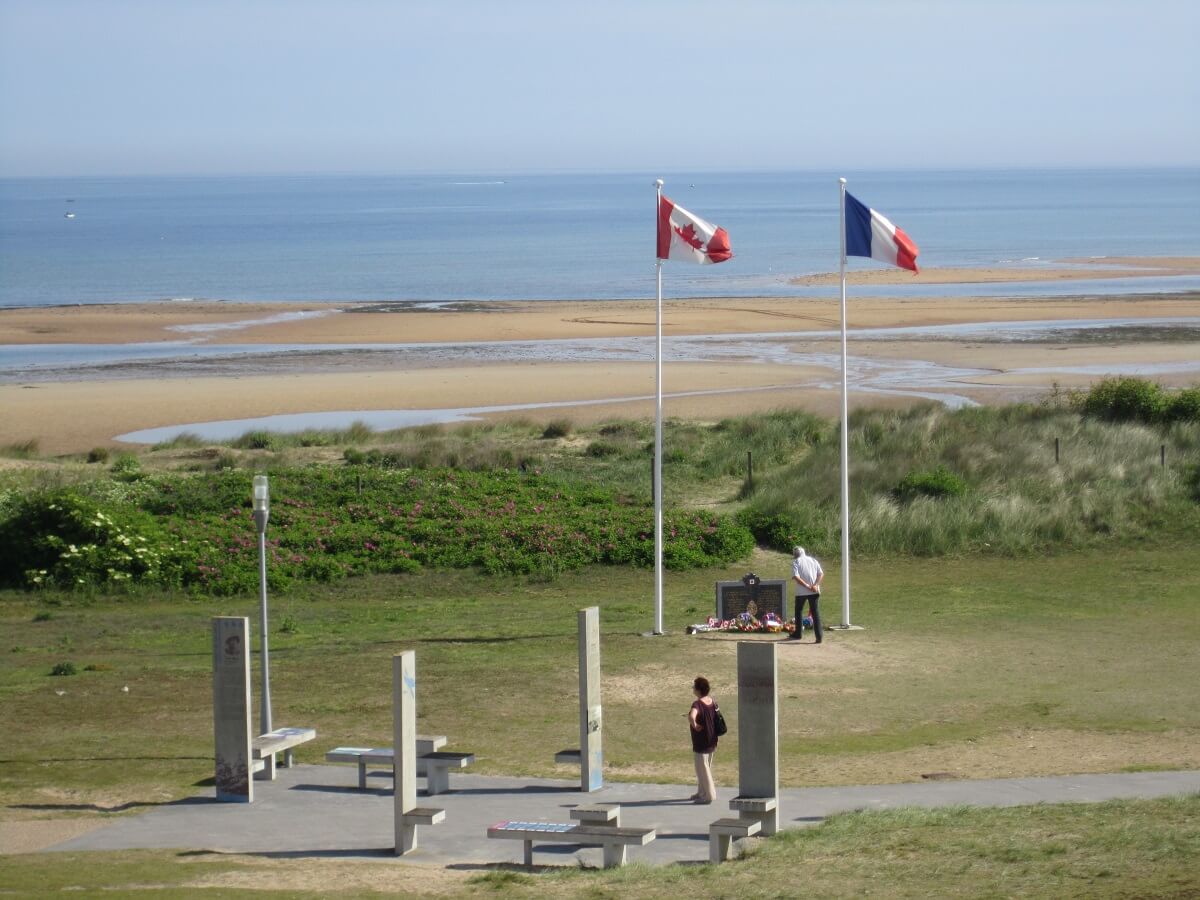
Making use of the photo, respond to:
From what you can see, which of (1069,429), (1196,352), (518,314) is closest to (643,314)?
(518,314)

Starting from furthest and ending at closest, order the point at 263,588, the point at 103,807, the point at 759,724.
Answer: the point at 263,588
the point at 103,807
the point at 759,724

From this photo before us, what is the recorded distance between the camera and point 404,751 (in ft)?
42.9

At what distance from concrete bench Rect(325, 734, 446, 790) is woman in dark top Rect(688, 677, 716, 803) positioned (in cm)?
261

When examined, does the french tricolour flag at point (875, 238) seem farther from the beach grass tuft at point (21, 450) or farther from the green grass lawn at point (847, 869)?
the beach grass tuft at point (21, 450)

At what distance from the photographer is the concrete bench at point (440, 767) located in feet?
48.1

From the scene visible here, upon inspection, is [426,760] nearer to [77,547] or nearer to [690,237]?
[690,237]

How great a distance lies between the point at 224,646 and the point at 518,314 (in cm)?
6704

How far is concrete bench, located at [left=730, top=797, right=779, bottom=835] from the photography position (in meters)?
12.7

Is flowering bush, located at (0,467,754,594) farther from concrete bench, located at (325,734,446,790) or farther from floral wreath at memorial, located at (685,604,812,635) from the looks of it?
concrete bench, located at (325,734,446,790)

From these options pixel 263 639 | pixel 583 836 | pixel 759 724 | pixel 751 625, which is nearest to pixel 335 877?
pixel 583 836

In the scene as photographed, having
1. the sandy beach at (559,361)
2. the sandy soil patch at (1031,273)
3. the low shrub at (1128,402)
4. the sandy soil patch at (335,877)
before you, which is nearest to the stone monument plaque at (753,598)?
the sandy soil patch at (335,877)

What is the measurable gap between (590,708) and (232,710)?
333 centimetres

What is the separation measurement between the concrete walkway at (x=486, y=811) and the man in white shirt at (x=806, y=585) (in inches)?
252

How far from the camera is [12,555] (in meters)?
25.7
